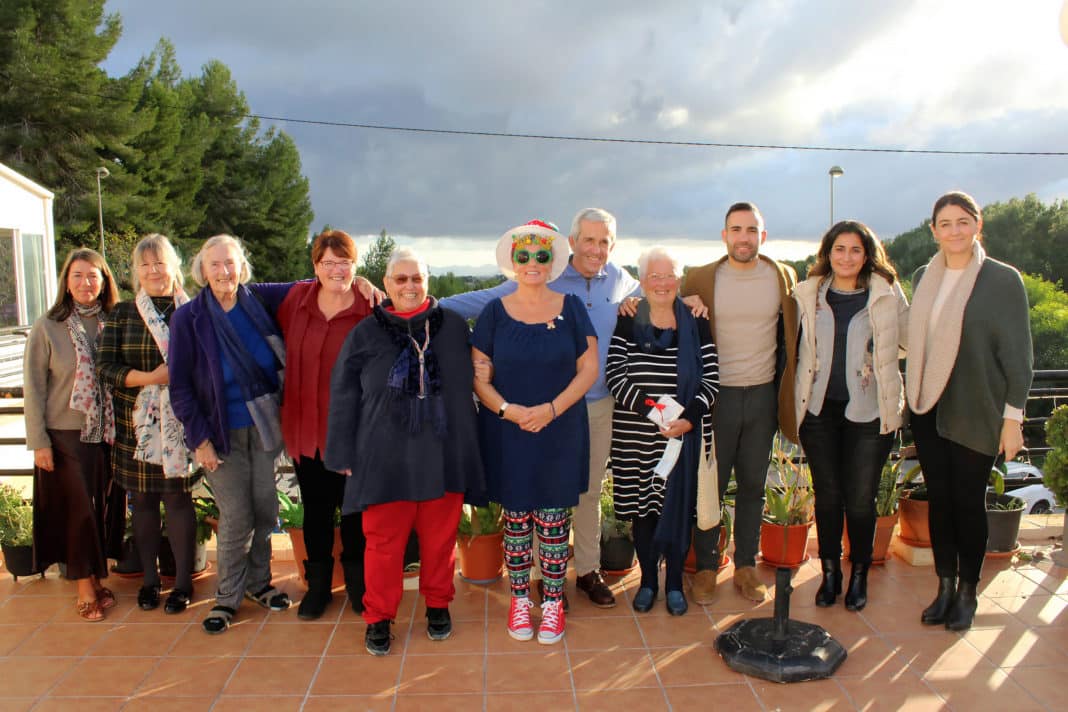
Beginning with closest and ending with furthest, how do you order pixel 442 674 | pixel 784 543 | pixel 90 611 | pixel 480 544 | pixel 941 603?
pixel 442 674, pixel 941 603, pixel 90 611, pixel 480 544, pixel 784 543

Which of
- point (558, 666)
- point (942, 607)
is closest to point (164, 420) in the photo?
point (558, 666)

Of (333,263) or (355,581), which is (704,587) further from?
(333,263)

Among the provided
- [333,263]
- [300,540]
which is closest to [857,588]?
[300,540]

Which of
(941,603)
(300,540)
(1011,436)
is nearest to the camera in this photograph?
(1011,436)

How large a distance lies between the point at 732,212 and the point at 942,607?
1897mm

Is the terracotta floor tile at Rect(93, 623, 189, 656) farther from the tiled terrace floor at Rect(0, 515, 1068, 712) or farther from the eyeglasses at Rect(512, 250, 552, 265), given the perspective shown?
the eyeglasses at Rect(512, 250, 552, 265)

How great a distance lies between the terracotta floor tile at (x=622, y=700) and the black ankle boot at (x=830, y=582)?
1.11 m

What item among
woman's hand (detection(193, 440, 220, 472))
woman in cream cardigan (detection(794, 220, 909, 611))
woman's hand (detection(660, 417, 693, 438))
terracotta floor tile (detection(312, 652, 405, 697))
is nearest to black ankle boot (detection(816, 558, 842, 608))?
woman in cream cardigan (detection(794, 220, 909, 611))

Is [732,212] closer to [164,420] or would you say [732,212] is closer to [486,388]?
[486,388]

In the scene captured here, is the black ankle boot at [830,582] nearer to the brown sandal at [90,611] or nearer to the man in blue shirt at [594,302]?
the man in blue shirt at [594,302]

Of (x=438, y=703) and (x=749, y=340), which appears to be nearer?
(x=438, y=703)

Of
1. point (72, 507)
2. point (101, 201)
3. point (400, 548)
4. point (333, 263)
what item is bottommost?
point (400, 548)

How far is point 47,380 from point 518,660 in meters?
2.33

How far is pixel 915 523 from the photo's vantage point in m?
4.01
